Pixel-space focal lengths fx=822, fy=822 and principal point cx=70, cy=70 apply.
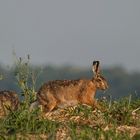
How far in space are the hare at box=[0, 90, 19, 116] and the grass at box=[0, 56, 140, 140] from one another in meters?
0.19

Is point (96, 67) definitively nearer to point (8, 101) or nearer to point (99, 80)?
point (99, 80)

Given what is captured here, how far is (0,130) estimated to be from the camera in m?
12.0

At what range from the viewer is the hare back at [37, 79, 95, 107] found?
1434 centimetres

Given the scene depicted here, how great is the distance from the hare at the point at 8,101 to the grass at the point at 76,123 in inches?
7.4

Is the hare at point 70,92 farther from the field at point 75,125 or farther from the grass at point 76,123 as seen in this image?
the field at point 75,125

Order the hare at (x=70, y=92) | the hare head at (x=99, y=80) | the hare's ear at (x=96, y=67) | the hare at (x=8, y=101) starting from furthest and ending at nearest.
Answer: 1. the hare head at (x=99, y=80)
2. the hare's ear at (x=96, y=67)
3. the hare at (x=70, y=92)
4. the hare at (x=8, y=101)

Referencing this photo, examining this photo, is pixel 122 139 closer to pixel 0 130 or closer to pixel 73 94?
pixel 0 130

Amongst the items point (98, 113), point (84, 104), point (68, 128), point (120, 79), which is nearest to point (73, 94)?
point (84, 104)

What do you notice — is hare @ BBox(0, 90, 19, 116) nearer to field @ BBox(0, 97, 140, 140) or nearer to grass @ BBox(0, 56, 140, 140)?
grass @ BBox(0, 56, 140, 140)

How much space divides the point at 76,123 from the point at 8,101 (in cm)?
164

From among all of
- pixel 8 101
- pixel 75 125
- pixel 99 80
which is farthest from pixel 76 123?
pixel 99 80

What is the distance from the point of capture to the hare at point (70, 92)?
14344 millimetres

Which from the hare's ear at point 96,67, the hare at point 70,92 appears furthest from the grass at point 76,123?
the hare's ear at point 96,67

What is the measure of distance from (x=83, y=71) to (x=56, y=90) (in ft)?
409
